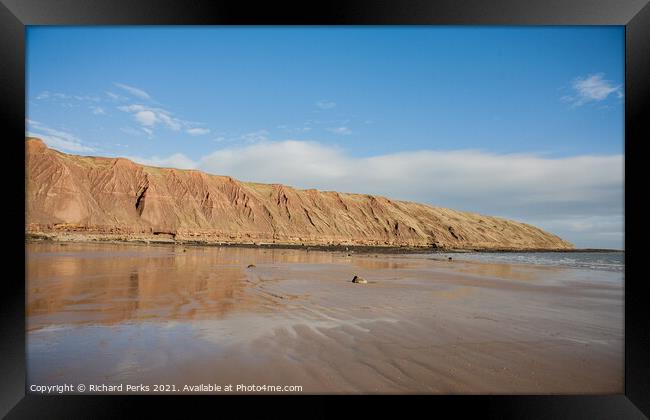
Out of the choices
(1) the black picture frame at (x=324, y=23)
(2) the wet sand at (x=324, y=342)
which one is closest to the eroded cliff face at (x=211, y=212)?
(2) the wet sand at (x=324, y=342)

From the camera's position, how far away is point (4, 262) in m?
3.92

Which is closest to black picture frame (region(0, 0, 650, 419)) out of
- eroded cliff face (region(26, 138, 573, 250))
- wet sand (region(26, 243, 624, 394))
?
wet sand (region(26, 243, 624, 394))

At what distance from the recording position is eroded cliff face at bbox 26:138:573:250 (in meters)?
44.0

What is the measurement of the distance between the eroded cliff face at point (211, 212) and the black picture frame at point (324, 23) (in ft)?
107

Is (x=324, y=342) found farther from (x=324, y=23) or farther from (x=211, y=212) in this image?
(x=211, y=212)

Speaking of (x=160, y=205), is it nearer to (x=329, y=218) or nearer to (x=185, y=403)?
(x=329, y=218)

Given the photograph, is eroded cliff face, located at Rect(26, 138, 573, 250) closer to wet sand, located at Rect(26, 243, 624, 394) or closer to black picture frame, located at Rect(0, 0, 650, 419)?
wet sand, located at Rect(26, 243, 624, 394)

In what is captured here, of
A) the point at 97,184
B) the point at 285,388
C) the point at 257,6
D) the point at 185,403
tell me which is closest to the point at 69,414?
the point at 185,403

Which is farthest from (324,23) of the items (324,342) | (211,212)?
(211,212)

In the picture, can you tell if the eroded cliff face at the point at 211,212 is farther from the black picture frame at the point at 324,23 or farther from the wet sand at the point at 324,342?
the black picture frame at the point at 324,23

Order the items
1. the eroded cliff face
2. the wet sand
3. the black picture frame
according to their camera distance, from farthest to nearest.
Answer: the eroded cliff face
the black picture frame
the wet sand

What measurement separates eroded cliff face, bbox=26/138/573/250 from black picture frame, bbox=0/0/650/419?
107ft

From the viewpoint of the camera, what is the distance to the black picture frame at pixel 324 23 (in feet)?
12.9

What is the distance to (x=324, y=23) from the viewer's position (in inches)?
165
